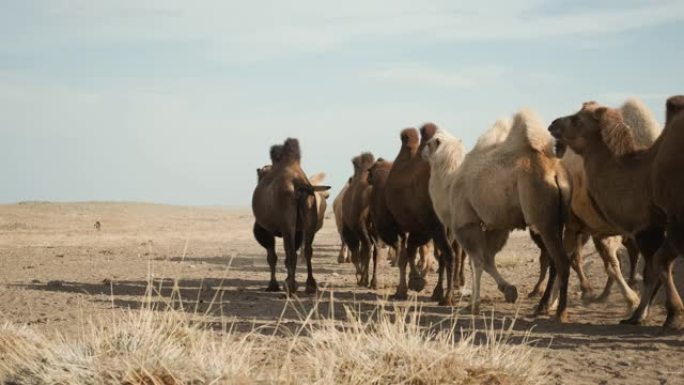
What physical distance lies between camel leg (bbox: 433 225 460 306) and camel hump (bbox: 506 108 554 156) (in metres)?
2.39

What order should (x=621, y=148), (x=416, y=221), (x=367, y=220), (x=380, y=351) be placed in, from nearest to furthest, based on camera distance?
(x=380, y=351) < (x=621, y=148) < (x=416, y=221) < (x=367, y=220)

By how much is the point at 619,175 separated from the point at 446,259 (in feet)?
12.1

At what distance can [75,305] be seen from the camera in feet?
40.9

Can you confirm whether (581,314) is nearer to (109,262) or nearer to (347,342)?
(347,342)

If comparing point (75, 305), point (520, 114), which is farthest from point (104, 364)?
point (520, 114)

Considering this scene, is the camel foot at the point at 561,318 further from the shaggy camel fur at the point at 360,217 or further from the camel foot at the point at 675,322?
the shaggy camel fur at the point at 360,217

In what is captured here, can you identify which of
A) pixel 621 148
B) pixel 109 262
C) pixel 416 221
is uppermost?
pixel 621 148

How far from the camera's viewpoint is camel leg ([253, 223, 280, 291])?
15914 mm

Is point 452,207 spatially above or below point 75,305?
above

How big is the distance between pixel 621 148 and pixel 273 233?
6.42 meters

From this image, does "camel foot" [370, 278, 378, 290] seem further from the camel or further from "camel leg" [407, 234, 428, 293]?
"camel leg" [407, 234, 428, 293]

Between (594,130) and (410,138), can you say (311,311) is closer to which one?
(594,130)

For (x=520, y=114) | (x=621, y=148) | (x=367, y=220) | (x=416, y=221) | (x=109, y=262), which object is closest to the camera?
(x=621, y=148)

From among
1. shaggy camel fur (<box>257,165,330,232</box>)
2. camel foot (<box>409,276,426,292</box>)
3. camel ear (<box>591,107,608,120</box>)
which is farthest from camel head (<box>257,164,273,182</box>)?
camel ear (<box>591,107,608,120</box>)
